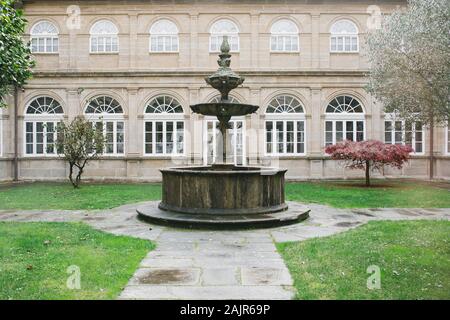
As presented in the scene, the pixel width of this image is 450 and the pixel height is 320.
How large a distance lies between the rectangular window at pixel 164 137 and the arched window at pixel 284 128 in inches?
169

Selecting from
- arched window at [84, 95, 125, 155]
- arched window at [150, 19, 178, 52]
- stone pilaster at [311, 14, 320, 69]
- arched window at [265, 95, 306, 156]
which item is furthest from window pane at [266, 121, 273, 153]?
arched window at [84, 95, 125, 155]

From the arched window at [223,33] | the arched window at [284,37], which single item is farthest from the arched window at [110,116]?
the arched window at [284,37]

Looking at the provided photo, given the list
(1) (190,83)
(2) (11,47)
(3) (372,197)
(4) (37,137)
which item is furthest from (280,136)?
(2) (11,47)

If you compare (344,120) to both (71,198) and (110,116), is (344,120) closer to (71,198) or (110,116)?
(110,116)

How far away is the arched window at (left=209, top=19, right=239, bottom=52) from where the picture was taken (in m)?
20.5

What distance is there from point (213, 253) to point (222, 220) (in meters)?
1.86

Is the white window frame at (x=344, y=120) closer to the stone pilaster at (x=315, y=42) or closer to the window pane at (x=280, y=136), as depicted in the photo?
the window pane at (x=280, y=136)

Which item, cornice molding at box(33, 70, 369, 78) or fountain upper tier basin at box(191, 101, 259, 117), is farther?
cornice molding at box(33, 70, 369, 78)

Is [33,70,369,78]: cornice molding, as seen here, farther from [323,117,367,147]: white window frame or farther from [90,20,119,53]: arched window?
[323,117,367,147]: white window frame

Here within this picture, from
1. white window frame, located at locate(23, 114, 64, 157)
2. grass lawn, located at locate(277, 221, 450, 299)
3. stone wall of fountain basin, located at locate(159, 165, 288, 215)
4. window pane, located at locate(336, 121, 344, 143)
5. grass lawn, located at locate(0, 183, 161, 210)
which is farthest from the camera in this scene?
window pane, located at locate(336, 121, 344, 143)

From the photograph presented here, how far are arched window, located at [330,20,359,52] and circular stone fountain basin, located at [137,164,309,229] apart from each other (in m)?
13.9

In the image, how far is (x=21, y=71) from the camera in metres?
10.7

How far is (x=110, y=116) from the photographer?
20484 millimetres

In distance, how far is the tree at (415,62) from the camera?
10992 mm
